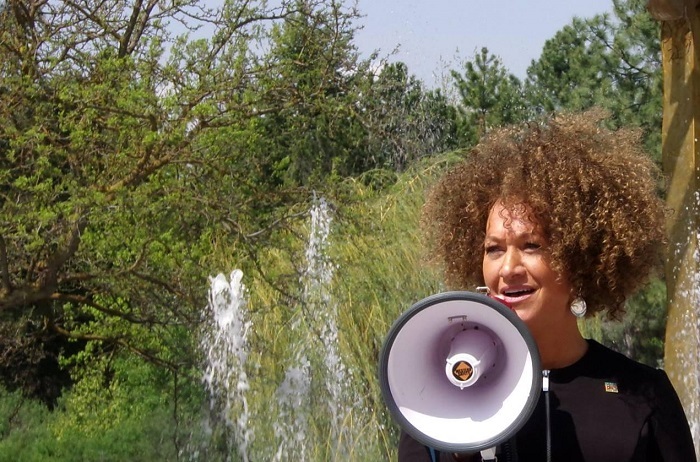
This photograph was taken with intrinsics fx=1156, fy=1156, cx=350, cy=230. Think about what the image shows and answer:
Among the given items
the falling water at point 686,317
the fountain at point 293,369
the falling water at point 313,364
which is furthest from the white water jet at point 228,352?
the falling water at point 686,317

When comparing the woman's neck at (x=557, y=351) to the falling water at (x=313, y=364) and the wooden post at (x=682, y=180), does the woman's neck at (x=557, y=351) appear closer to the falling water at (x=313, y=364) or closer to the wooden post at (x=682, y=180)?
the wooden post at (x=682, y=180)

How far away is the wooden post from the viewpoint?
18.3 feet

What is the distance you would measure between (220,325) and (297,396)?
1328 mm

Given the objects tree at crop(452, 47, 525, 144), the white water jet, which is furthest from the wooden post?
tree at crop(452, 47, 525, 144)

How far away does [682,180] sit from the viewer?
18.4 ft

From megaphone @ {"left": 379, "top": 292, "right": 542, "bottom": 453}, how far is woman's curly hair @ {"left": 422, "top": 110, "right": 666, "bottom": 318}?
19 centimetres

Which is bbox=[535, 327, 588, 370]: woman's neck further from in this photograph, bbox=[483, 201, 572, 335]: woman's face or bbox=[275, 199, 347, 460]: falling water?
bbox=[275, 199, 347, 460]: falling water

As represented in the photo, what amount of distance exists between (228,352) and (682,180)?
173 inches

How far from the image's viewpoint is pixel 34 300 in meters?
8.90

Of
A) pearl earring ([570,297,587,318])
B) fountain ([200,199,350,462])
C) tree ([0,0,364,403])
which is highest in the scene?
tree ([0,0,364,403])

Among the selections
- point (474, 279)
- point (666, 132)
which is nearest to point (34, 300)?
point (666, 132)

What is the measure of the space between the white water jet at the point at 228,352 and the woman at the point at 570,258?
6.50m

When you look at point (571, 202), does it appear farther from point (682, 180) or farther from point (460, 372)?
point (682, 180)

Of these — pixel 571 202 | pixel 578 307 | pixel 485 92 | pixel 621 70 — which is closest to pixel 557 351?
pixel 578 307
